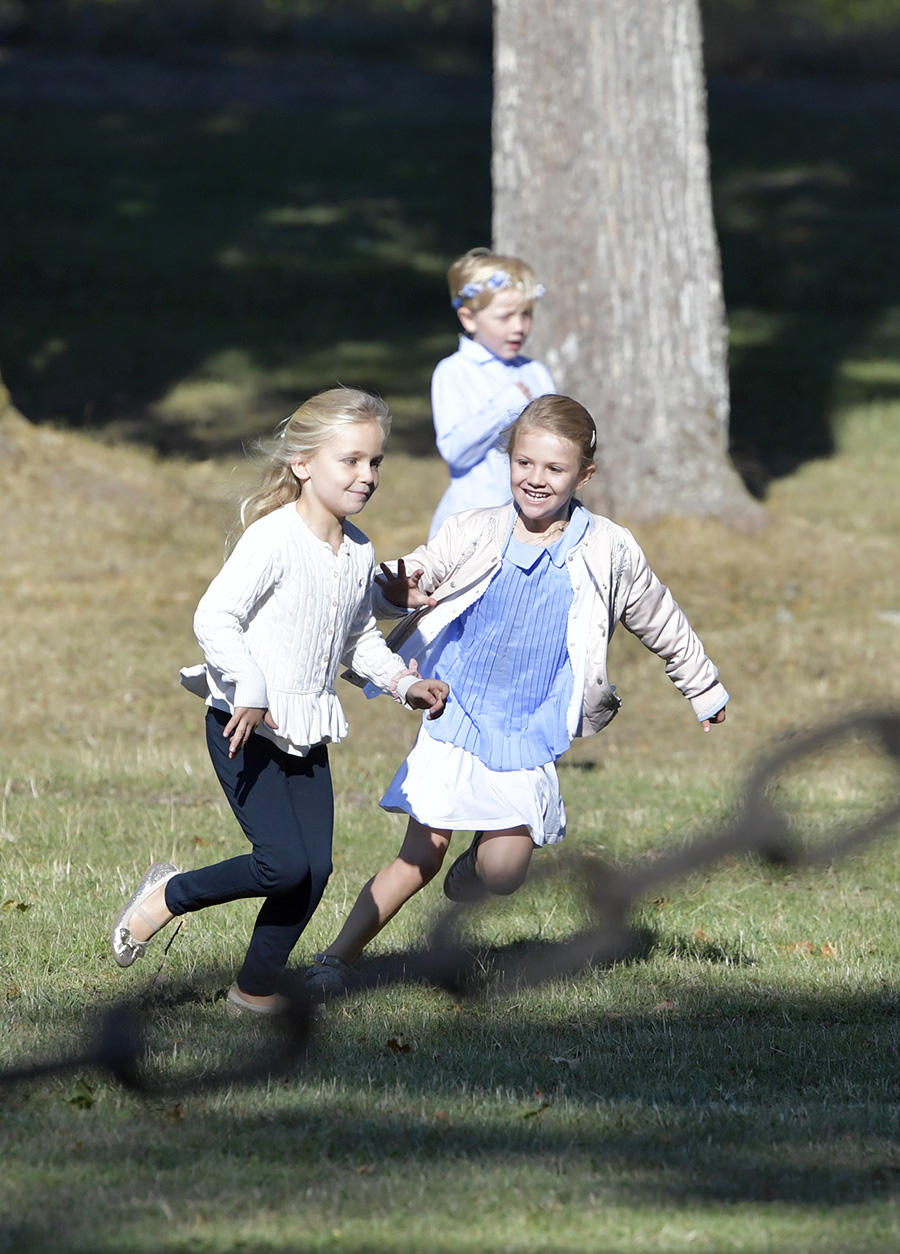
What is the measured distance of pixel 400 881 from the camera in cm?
483

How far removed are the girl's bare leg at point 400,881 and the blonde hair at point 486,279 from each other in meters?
2.43

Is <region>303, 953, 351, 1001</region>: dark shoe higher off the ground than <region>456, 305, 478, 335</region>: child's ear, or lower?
lower

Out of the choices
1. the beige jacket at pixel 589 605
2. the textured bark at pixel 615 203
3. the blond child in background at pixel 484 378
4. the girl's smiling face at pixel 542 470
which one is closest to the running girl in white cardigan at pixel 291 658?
the beige jacket at pixel 589 605

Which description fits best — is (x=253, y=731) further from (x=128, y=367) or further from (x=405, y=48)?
(x=405, y=48)

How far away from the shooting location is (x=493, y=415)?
6.52m

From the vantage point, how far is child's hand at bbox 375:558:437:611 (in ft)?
15.6

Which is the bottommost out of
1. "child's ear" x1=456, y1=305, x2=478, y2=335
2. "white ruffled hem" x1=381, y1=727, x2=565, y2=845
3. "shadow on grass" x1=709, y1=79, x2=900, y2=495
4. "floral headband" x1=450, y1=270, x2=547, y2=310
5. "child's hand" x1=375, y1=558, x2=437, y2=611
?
"shadow on grass" x1=709, y1=79, x2=900, y2=495

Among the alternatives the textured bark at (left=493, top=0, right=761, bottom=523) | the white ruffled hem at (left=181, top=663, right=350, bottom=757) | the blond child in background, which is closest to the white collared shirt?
the blond child in background

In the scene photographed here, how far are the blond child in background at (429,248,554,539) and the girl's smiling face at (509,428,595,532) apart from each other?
5.76ft

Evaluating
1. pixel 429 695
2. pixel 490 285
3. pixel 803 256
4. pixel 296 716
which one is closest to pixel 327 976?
pixel 296 716

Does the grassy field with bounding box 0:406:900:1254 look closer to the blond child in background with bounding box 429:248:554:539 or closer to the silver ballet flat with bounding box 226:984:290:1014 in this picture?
the silver ballet flat with bounding box 226:984:290:1014

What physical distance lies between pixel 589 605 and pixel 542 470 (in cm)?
40

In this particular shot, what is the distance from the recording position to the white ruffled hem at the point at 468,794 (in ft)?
15.5

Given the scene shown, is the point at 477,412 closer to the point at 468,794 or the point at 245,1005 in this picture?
the point at 468,794
